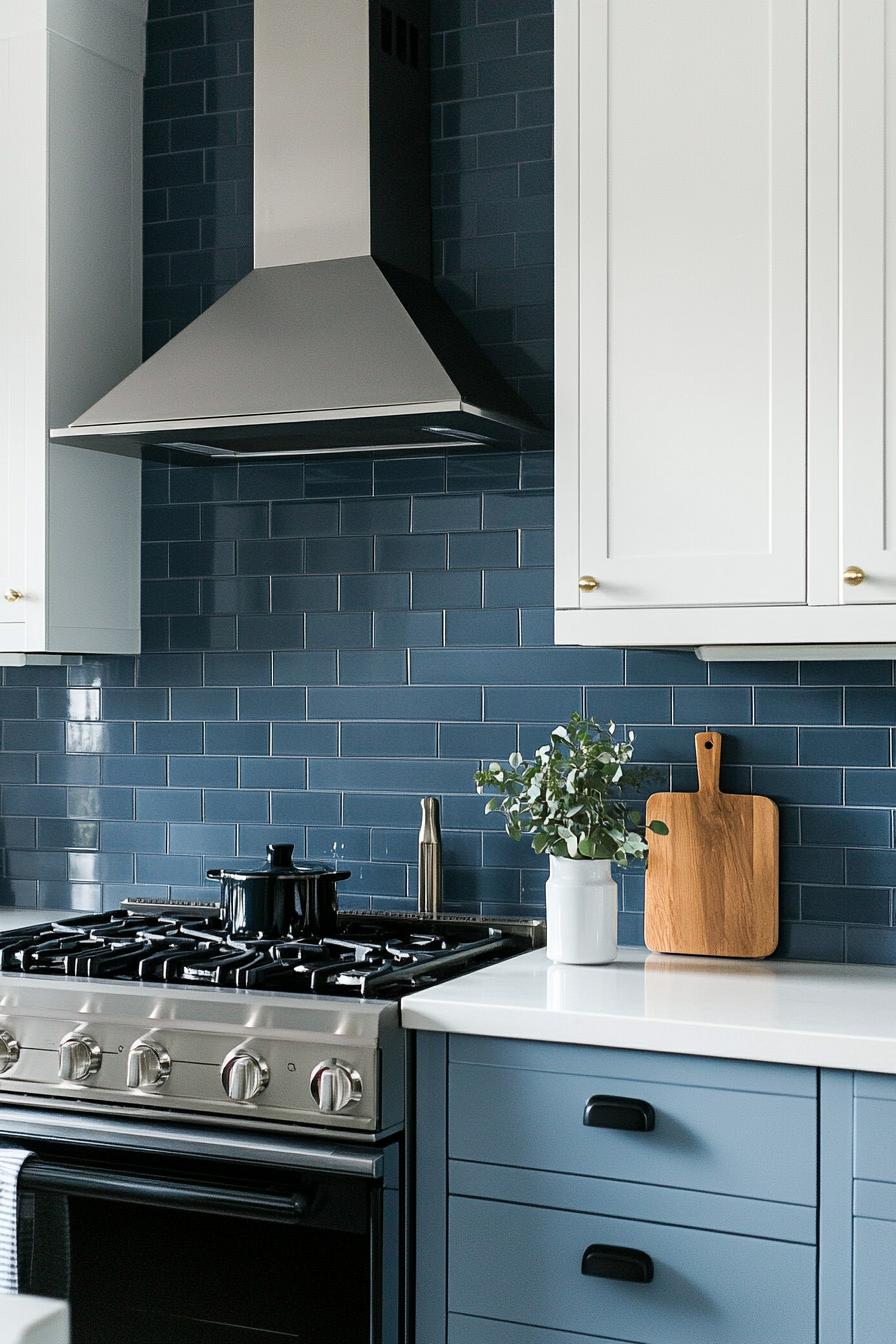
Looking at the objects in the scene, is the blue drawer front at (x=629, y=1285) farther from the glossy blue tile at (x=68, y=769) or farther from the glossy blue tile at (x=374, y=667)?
the glossy blue tile at (x=68, y=769)

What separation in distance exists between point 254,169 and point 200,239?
1.03 ft

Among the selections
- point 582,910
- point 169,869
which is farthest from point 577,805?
point 169,869

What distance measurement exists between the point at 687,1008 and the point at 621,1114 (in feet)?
0.60

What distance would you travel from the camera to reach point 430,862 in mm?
2873

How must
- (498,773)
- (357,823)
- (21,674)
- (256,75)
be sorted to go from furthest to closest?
(21,674), (357,823), (256,75), (498,773)

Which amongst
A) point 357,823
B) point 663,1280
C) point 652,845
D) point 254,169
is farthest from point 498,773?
point 254,169

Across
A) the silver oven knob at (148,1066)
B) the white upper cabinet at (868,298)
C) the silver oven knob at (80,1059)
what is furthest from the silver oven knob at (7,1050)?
the white upper cabinet at (868,298)

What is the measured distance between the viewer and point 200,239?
3.16 metres

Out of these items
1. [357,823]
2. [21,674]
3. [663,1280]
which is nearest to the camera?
[663,1280]

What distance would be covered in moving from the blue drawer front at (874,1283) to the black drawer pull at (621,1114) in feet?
0.99

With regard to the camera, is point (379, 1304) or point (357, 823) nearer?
point (379, 1304)

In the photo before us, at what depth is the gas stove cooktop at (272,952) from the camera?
7.74 ft

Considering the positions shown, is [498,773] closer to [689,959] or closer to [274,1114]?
[689,959]

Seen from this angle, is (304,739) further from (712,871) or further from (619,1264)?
(619,1264)
